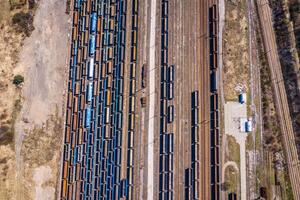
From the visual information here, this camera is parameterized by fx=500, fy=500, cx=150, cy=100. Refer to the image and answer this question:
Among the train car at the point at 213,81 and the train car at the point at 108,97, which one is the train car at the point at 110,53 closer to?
the train car at the point at 108,97

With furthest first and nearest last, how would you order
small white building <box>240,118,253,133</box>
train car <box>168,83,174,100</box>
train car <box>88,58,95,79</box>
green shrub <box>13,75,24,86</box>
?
train car <box>88,58,95,79</box> < green shrub <box>13,75,24,86</box> < train car <box>168,83,174,100</box> < small white building <box>240,118,253,133</box>

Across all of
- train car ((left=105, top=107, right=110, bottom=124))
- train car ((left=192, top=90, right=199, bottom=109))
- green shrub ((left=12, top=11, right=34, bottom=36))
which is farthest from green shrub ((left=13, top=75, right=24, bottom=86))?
train car ((left=192, top=90, right=199, bottom=109))

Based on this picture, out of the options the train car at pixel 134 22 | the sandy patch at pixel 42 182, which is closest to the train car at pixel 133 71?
the train car at pixel 134 22

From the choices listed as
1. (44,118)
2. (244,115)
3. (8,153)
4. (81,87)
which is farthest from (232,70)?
(8,153)

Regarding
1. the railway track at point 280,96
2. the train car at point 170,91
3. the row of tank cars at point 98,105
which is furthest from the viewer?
the row of tank cars at point 98,105

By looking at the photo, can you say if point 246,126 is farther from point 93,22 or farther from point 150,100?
point 93,22

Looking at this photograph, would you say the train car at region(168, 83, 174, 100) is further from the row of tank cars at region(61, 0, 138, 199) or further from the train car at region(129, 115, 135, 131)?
the train car at region(129, 115, 135, 131)
